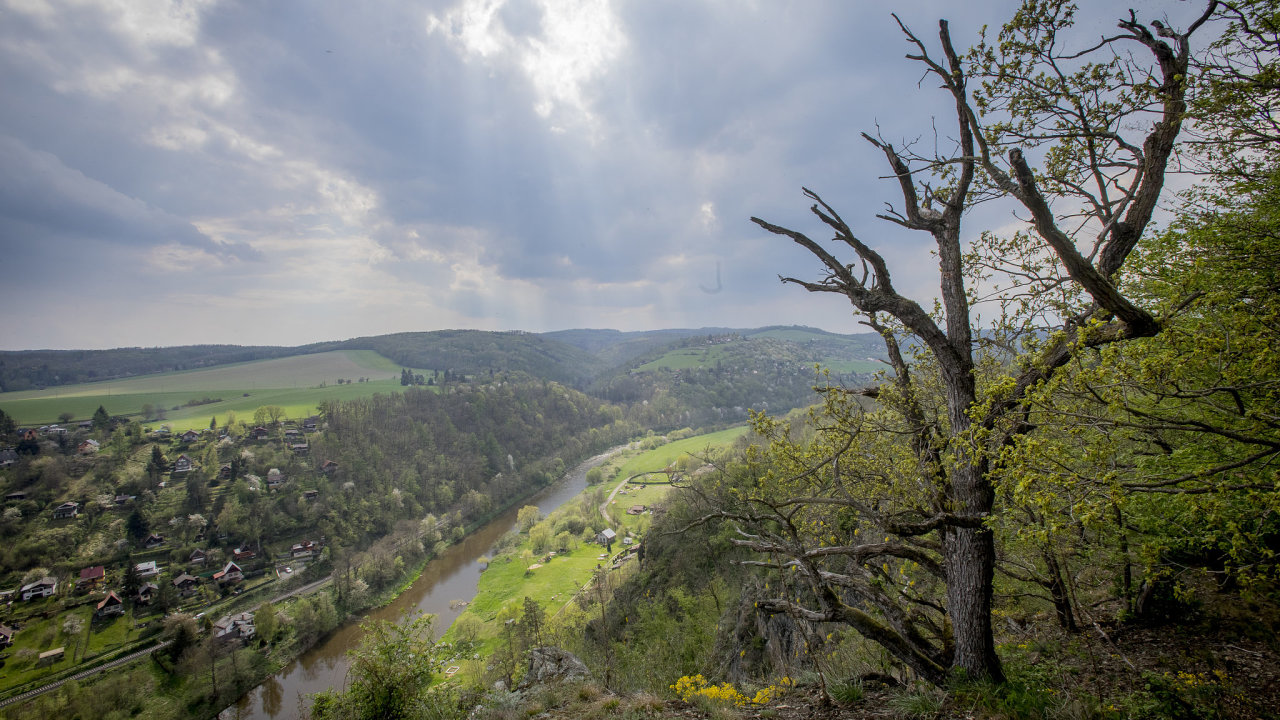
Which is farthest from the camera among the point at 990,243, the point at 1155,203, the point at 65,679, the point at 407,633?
the point at 65,679

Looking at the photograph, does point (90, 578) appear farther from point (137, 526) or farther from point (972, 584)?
point (972, 584)

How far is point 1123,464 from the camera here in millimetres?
5773

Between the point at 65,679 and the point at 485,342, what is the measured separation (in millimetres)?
170967

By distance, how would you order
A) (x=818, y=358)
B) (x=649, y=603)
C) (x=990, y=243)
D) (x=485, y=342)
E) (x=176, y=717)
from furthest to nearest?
(x=485, y=342), (x=818, y=358), (x=176, y=717), (x=649, y=603), (x=990, y=243)

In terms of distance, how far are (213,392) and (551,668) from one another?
403 ft

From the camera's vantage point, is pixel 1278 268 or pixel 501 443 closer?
pixel 1278 268

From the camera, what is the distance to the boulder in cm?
1136

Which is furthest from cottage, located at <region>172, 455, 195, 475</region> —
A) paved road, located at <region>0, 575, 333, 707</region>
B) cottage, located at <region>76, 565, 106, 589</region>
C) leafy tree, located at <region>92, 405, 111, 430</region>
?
paved road, located at <region>0, 575, 333, 707</region>

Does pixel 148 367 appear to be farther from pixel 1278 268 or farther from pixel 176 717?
pixel 1278 268

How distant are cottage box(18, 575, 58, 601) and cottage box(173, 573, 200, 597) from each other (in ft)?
31.3

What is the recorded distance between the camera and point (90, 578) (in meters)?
41.2

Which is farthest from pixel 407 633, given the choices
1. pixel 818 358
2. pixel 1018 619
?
pixel 818 358

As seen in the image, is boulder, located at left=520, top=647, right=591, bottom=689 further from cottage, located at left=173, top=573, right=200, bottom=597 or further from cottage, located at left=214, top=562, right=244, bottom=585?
cottage, located at left=214, top=562, right=244, bottom=585

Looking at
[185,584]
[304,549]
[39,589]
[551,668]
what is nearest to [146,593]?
[185,584]
